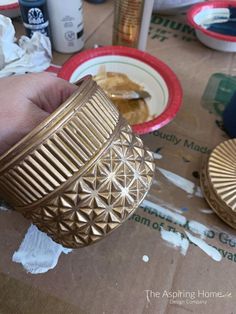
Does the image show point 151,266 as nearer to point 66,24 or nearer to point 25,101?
point 25,101

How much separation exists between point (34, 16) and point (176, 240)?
14.1 inches

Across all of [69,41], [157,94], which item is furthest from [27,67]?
[157,94]

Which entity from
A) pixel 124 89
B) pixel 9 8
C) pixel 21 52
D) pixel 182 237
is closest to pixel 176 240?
pixel 182 237

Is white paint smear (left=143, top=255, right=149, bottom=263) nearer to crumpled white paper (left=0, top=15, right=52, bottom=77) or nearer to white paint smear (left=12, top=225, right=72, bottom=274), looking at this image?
white paint smear (left=12, top=225, right=72, bottom=274)

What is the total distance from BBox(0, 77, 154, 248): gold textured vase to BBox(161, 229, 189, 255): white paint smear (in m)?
0.08

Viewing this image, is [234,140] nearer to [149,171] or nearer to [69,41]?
[149,171]

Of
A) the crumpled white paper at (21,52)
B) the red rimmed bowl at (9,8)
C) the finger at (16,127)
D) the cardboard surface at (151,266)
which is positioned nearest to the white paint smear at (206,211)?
the cardboard surface at (151,266)

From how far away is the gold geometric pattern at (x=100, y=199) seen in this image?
0.26 m

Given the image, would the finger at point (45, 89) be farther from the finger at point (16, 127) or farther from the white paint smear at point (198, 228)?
the white paint smear at point (198, 228)

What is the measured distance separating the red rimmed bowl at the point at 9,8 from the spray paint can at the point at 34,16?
9 cm

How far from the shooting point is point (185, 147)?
43 centimetres

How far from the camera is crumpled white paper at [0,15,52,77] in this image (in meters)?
0.46

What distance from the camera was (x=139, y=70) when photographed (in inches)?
18.8

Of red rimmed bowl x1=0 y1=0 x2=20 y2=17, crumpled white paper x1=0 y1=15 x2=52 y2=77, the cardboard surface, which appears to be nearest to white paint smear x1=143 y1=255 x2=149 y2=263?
the cardboard surface
